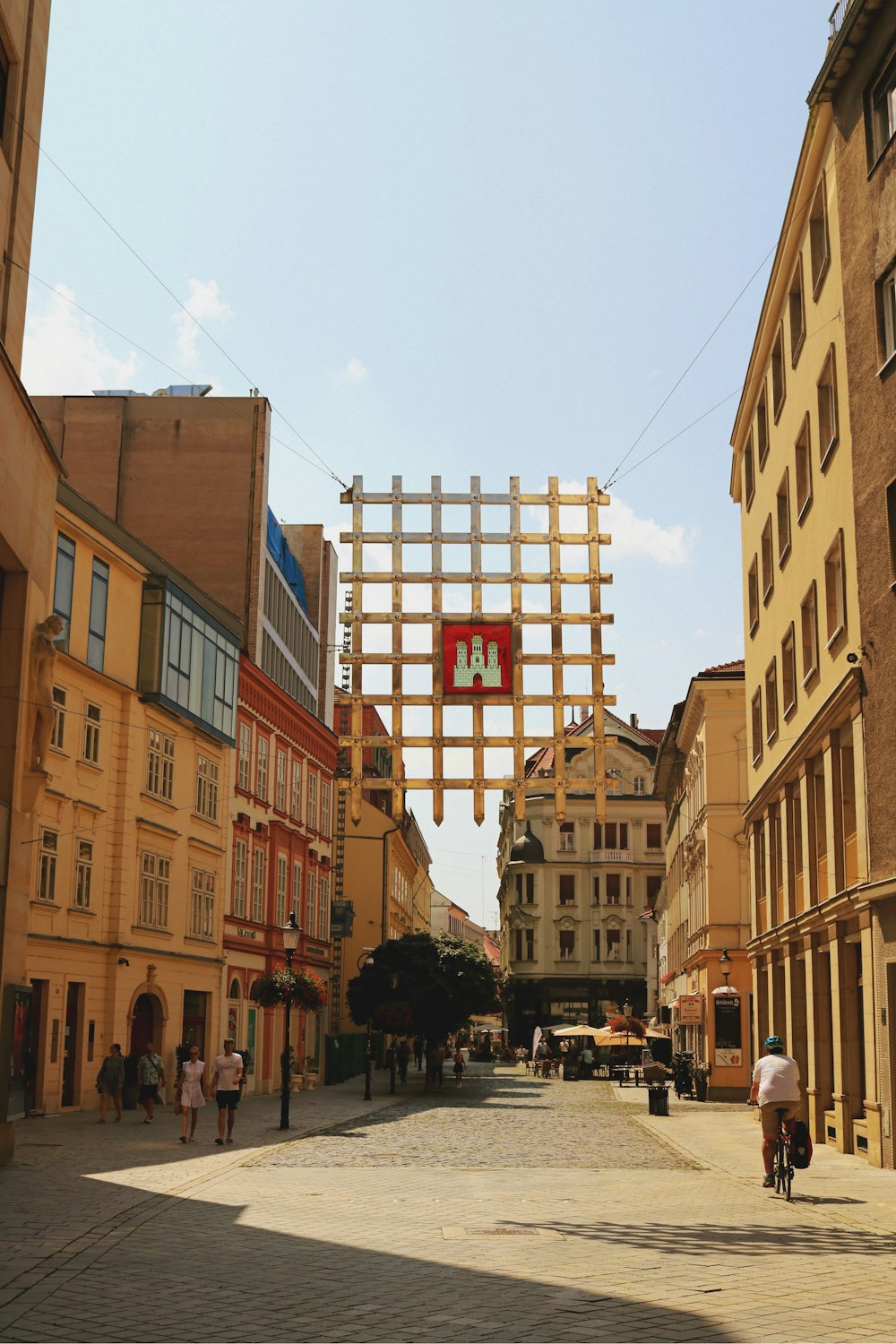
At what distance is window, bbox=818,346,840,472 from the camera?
1016 inches

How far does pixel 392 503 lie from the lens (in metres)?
26.5

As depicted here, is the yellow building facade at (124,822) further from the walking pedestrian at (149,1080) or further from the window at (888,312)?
the window at (888,312)

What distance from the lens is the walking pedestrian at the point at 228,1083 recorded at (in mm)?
23688

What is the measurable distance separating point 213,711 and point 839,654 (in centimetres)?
2073

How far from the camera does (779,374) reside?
3303 cm

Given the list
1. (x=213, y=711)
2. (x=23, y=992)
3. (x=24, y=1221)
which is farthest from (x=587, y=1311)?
(x=213, y=711)

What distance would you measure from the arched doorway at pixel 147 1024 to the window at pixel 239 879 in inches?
265

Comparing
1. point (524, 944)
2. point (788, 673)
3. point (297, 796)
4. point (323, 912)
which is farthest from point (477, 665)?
point (524, 944)

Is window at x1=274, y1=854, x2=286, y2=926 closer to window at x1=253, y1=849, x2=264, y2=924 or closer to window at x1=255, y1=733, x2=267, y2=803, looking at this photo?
window at x1=253, y1=849, x2=264, y2=924

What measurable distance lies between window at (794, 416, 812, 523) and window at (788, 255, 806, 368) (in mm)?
1580

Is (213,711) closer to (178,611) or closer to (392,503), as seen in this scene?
(178,611)

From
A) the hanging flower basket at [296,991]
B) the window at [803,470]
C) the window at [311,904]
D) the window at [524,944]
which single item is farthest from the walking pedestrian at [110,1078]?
the window at [524,944]

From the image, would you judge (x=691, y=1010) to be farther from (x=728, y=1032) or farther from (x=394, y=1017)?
(x=394, y=1017)

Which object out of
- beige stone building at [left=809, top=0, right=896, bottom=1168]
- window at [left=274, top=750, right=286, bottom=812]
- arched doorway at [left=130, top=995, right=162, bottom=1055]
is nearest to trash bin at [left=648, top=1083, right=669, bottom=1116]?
arched doorway at [left=130, top=995, right=162, bottom=1055]
